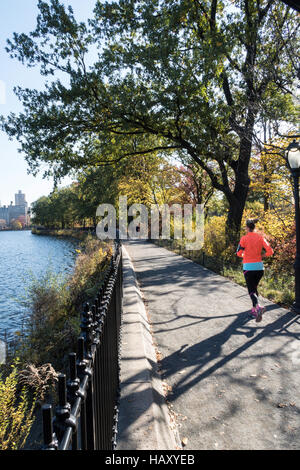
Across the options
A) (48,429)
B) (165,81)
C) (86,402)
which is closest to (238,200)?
(165,81)

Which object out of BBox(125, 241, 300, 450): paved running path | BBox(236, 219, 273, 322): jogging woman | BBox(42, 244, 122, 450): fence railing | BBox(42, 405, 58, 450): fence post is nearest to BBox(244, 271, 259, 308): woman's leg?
BBox(236, 219, 273, 322): jogging woman

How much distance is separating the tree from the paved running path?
764cm

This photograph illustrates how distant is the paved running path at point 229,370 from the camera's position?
3162 mm

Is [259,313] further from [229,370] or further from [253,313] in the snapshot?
[229,370]

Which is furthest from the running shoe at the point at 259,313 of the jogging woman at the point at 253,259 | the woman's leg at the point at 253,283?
the woman's leg at the point at 253,283

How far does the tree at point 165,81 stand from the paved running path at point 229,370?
764 centimetres

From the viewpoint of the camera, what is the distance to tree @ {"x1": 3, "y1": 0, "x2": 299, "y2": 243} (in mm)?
11914

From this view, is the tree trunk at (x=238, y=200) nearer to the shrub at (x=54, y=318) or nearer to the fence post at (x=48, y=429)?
the shrub at (x=54, y=318)

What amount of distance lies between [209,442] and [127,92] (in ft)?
42.3

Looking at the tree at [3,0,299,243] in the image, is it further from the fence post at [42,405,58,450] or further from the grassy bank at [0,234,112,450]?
the fence post at [42,405,58,450]

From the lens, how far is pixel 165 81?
40.6 feet
